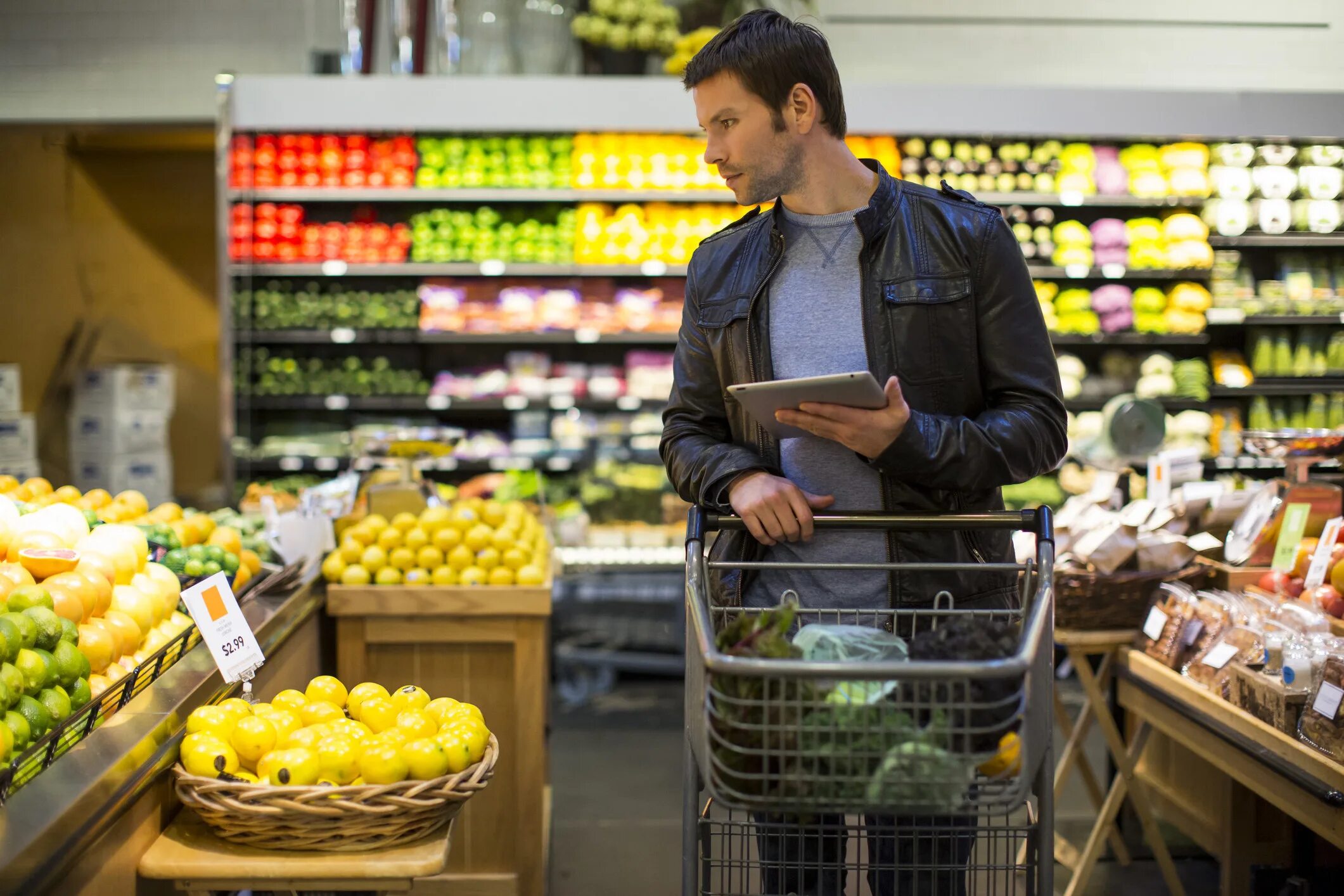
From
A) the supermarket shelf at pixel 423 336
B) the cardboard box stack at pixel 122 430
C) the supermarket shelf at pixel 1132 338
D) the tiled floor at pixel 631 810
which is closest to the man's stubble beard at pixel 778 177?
the tiled floor at pixel 631 810

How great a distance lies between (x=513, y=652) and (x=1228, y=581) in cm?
194

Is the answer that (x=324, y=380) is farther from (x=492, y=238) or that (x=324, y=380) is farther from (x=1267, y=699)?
(x=1267, y=699)

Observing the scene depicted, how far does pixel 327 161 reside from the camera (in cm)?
641

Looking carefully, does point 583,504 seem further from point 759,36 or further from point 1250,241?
point 759,36

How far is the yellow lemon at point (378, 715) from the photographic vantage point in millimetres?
1960

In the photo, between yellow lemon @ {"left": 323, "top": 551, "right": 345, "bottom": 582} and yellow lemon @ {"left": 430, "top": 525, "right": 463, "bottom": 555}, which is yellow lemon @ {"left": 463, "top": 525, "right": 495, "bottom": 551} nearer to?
yellow lemon @ {"left": 430, "top": 525, "right": 463, "bottom": 555}

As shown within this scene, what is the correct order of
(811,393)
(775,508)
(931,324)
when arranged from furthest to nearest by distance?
(931,324), (775,508), (811,393)

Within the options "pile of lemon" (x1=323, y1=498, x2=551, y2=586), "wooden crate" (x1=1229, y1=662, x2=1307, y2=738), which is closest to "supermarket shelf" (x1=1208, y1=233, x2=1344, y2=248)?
"wooden crate" (x1=1229, y1=662, x2=1307, y2=738)

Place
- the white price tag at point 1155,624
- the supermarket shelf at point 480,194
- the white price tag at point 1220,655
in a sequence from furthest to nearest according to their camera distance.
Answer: the supermarket shelf at point 480,194 → the white price tag at point 1155,624 → the white price tag at point 1220,655

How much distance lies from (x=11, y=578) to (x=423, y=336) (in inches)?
179

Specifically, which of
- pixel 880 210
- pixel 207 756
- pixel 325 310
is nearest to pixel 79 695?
pixel 207 756

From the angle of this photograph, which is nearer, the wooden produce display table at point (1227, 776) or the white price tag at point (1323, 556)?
the wooden produce display table at point (1227, 776)

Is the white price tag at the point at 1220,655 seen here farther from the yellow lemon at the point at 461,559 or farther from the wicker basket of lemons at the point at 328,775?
the yellow lemon at the point at 461,559

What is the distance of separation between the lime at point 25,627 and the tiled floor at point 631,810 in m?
2.07
